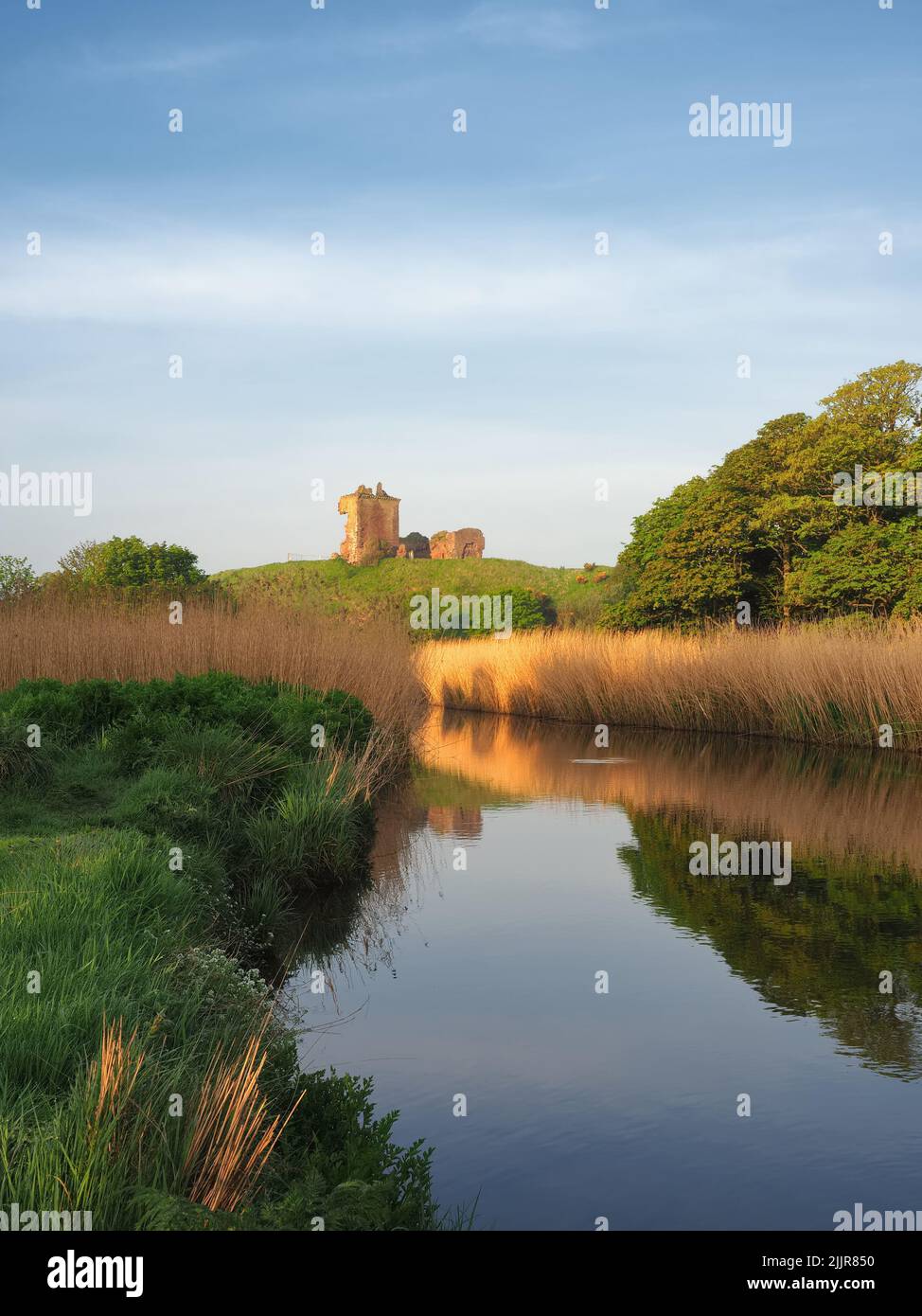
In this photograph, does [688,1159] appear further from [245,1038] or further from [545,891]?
[545,891]

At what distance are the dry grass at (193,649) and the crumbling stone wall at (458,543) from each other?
282 ft

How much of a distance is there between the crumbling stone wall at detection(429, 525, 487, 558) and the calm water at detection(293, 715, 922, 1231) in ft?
297

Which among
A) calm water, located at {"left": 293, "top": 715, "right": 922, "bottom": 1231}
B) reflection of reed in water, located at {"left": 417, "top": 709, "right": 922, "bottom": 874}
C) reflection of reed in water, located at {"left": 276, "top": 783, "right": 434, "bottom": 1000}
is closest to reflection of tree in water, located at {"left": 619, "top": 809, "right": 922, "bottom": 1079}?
calm water, located at {"left": 293, "top": 715, "right": 922, "bottom": 1231}

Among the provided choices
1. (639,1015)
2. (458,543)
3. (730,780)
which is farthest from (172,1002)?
(458,543)

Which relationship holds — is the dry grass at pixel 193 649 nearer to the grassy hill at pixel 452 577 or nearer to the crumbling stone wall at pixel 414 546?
the grassy hill at pixel 452 577

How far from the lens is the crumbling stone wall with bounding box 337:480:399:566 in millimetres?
101375

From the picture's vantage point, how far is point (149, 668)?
14.5m

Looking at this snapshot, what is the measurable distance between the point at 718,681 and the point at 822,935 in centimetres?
1508

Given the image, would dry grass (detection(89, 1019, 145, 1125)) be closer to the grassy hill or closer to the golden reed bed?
the golden reed bed

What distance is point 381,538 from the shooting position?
104 meters

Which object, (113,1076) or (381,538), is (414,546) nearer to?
(381,538)

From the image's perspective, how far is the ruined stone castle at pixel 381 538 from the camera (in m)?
102
